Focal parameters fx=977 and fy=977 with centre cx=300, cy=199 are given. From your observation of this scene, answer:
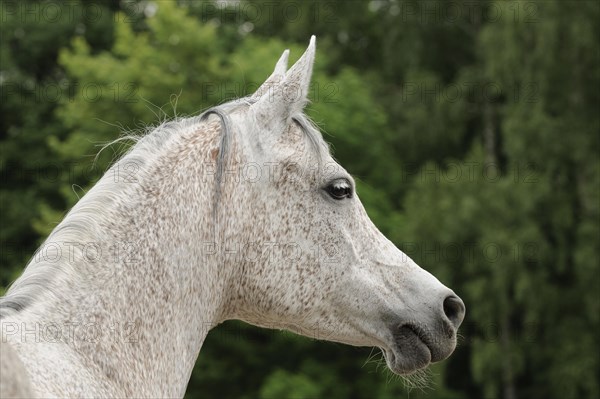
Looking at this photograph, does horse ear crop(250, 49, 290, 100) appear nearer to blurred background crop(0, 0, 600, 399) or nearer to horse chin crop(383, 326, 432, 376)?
horse chin crop(383, 326, 432, 376)

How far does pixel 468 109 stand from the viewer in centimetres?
3036

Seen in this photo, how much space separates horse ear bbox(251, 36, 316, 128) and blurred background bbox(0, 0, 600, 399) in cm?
1830

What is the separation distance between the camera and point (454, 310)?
4500mm

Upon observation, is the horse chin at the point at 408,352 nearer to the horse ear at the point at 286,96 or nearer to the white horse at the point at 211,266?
the white horse at the point at 211,266

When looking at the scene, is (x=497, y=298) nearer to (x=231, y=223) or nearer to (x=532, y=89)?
(x=532, y=89)

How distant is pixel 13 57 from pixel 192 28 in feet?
23.4

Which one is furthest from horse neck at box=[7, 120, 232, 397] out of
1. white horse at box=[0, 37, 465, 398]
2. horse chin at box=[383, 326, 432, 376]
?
horse chin at box=[383, 326, 432, 376]

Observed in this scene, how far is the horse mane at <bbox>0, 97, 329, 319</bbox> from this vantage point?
11.9 feet

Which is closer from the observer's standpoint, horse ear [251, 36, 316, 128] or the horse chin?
horse ear [251, 36, 316, 128]

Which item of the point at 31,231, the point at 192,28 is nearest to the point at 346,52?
the point at 192,28

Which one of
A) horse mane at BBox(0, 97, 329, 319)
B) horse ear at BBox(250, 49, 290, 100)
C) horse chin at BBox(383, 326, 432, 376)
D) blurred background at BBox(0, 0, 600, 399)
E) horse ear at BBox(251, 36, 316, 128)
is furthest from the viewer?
blurred background at BBox(0, 0, 600, 399)

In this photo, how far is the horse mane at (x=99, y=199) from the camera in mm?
3615

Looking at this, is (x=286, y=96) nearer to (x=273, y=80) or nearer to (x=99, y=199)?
(x=273, y=80)

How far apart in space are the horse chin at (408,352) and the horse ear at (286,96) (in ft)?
3.64
